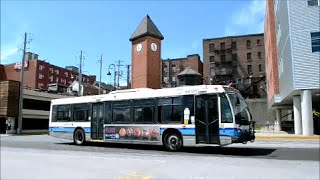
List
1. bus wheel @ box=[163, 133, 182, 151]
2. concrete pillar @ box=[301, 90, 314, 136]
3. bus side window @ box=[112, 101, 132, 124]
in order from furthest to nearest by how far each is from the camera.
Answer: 1. concrete pillar @ box=[301, 90, 314, 136]
2. bus side window @ box=[112, 101, 132, 124]
3. bus wheel @ box=[163, 133, 182, 151]

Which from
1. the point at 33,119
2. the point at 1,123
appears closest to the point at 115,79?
the point at 33,119

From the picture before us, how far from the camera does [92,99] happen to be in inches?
819

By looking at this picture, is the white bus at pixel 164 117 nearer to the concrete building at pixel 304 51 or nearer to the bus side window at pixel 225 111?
the bus side window at pixel 225 111

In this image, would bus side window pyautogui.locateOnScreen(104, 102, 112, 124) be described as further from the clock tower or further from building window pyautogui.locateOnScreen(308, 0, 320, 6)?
the clock tower

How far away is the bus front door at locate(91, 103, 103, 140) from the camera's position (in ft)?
65.6

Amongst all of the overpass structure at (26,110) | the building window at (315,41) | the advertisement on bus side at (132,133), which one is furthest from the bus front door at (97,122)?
the overpass structure at (26,110)

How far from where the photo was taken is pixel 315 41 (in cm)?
2677

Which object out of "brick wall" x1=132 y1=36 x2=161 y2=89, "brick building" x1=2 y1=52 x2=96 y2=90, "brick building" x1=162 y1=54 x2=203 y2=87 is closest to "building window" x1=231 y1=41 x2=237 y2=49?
"brick building" x1=162 y1=54 x2=203 y2=87

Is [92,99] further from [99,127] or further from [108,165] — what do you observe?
[108,165]

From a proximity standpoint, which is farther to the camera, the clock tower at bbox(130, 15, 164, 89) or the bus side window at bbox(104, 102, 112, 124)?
the clock tower at bbox(130, 15, 164, 89)

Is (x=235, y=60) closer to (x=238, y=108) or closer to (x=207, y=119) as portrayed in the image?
(x=238, y=108)

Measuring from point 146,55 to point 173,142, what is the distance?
33.6 m

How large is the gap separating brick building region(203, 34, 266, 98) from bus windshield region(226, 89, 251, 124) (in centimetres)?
6787

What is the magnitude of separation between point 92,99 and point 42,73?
3131 inches
